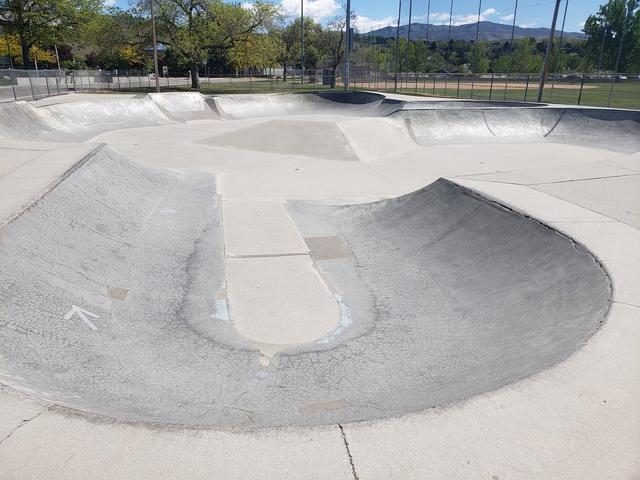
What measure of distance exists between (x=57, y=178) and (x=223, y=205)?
341cm

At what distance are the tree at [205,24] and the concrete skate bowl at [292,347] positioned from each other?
32758 millimetres

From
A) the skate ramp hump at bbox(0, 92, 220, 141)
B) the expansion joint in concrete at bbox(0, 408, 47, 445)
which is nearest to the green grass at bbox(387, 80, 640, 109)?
the skate ramp hump at bbox(0, 92, 220, 141)

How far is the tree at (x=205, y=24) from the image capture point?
36969 mm

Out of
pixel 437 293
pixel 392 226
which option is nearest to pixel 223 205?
pixel 392 226

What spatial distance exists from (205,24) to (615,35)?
4863 centimetres

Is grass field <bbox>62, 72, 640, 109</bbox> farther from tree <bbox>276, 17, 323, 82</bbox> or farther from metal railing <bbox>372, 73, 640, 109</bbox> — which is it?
tree <bbox>276, 17, 323, 82</bbox>

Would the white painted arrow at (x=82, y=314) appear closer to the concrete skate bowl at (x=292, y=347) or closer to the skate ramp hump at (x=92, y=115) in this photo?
the concrete skate bowl at (x=292, y=347)

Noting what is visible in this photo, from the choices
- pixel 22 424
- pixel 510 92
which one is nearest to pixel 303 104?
pixel 510 92

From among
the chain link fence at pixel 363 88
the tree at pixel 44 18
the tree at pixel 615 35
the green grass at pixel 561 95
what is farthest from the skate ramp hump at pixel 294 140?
the tree at pixel 615 35

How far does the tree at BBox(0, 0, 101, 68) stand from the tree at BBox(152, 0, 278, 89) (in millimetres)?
7196

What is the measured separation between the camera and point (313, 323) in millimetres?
5609

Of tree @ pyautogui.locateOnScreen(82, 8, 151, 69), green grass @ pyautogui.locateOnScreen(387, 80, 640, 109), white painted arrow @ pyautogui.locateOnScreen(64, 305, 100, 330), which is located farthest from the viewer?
tree @ pyautogui.locateOnScreen(82, 8, 151, 69)

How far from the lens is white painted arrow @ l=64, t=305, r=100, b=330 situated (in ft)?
15.8

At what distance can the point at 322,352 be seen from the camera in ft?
16.3
